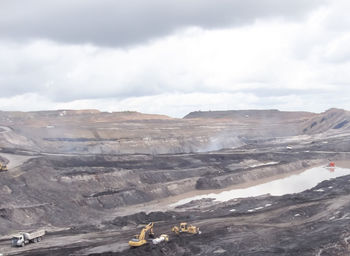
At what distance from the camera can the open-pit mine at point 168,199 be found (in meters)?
37.1

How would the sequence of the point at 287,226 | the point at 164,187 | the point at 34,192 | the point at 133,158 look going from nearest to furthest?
the point at 287,226
the point at 34,192
the point at 164,187
the point at 133,158

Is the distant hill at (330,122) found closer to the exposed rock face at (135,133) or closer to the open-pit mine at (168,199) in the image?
the exposed rock face at (135,133)

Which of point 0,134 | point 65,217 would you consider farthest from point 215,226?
point 0,134

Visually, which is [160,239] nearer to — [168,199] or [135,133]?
[168,199]

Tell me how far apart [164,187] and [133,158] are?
67.1ft

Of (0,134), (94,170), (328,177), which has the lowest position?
(328,177)

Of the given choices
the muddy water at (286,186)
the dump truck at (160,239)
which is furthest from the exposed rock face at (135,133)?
the dump truck at (160,239)

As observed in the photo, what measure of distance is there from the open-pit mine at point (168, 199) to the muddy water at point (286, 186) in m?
0.17

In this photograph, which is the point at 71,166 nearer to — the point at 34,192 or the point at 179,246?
the point at 34,192

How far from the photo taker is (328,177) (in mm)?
80188

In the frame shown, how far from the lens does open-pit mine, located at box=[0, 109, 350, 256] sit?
122 ft

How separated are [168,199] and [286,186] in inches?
779

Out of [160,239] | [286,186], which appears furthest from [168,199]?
[160,239]

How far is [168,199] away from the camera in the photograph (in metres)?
66.4
